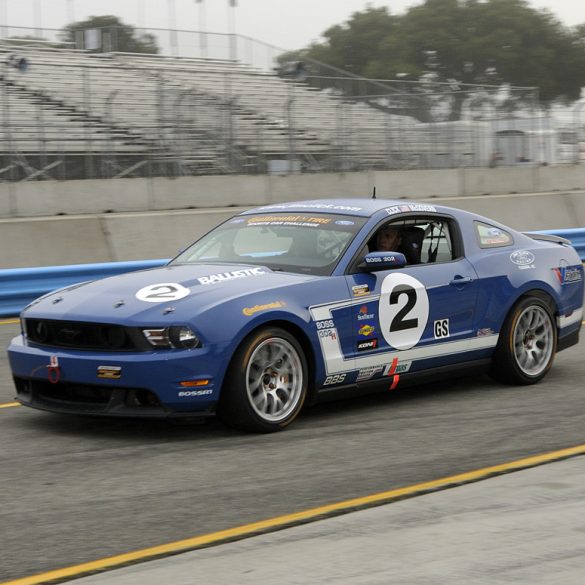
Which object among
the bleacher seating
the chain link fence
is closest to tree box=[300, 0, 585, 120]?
the chain link fence

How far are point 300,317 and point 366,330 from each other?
63 centimetres

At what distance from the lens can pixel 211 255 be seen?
8172 mm

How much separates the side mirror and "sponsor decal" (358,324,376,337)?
0.39m

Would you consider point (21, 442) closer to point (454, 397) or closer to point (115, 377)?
point (115, 377)

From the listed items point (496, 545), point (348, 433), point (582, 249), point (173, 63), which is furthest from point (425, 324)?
point (173, 63)

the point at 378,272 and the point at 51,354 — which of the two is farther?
the point at 378,272

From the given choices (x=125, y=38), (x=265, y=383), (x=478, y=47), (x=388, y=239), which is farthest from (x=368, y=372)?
(x=478, y=47)

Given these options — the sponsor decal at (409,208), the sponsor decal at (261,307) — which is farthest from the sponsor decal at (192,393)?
the sponsor decal at (409,208)

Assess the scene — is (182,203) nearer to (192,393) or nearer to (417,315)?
(417,315)

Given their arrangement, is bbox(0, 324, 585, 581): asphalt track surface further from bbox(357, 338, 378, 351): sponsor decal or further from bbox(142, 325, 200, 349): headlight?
bbox(142, 325, 200, 349): headlight

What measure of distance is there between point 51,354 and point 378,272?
2269mm

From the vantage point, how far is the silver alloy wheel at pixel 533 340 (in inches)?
346

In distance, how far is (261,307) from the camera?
6.93m

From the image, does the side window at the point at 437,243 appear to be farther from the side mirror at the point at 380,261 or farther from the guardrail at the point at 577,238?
the guardrail at the point at 577,238
